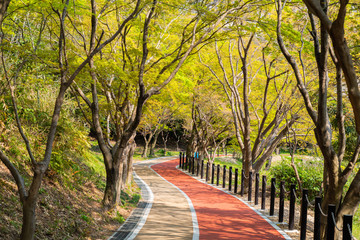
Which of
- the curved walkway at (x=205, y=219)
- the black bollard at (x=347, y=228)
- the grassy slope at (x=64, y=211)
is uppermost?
the black bollard at (x=347, y=228)

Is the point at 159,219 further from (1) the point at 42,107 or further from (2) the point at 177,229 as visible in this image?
(1) the point at 42,107

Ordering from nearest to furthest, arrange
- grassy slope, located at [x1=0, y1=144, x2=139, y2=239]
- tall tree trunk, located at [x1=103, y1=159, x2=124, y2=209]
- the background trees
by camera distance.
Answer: the background trees, grassy slope, located at [x1=0, y1=144, x2=139, y2=239], tall tree trunk, located at [x1=103, y1=159, x2=124, y2=209]

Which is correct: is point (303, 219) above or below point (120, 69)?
below

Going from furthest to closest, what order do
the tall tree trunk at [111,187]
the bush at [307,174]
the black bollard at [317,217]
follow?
the bush at [307,174]
the tall tree trunk at [111,187]
the black bollard at [317,217]

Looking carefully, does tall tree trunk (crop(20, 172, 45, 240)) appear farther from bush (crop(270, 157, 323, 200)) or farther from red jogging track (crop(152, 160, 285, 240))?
bush (crop(270, 157, 323, 200))

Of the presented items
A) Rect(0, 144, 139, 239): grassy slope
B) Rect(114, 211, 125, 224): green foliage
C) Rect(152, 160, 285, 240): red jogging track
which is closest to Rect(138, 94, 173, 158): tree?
Rect(0, 144, 139, 239): grassy slope

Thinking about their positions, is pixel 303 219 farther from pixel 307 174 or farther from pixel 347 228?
pixel 307 174

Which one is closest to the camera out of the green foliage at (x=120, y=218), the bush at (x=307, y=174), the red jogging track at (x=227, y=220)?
the red jogging track at (x=227, y=220)

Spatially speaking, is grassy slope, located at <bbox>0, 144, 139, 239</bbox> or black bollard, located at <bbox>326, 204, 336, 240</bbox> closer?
black bollard, located at <bbox>326, 204, 336, 240</bbox>

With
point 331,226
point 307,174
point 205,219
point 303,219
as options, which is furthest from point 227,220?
point 307,174

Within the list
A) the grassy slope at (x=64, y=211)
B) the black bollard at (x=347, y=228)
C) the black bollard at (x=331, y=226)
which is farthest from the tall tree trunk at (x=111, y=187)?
the black bollard at (x=347, y=228)

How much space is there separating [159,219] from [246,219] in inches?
103

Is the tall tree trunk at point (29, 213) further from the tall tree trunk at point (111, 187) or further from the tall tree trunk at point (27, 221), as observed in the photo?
the tall tree trunk at point (111, 187)

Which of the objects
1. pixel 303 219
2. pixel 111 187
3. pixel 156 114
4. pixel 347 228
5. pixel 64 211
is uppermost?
pixel 156 114
